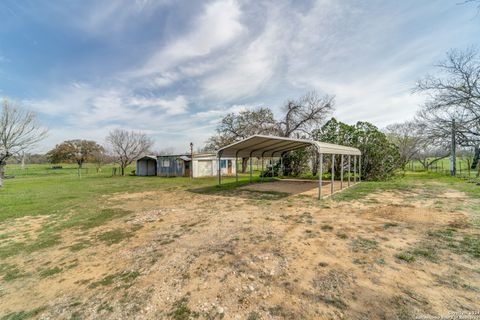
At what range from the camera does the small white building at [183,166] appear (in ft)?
68.4

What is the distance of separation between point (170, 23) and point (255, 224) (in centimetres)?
800

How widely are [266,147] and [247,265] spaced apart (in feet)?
34.2

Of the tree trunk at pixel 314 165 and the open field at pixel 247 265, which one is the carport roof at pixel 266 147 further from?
the open field at pixel 247 265

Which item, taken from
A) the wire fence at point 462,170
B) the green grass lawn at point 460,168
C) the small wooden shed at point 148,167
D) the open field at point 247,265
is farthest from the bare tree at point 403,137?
the small wooden shed at point 148,167

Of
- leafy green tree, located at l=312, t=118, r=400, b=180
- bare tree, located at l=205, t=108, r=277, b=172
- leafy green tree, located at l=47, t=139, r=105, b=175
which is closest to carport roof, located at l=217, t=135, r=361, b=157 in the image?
leafy green tree, located at l=312, t=118, r=400, b=180

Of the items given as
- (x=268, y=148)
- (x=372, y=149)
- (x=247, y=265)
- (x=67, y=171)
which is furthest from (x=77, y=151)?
(x=372, y=149)

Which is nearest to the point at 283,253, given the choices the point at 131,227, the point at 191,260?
the point at 191,260

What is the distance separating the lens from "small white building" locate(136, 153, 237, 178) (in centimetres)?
2086

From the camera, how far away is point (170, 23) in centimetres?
782

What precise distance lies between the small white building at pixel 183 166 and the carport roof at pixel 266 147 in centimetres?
792

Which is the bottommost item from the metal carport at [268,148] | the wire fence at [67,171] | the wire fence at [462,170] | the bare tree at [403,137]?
the wire fence at [67,171]

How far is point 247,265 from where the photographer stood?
3.18m

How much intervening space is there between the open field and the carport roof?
3.97 m

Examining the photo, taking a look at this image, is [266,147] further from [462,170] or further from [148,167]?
[462,170]
